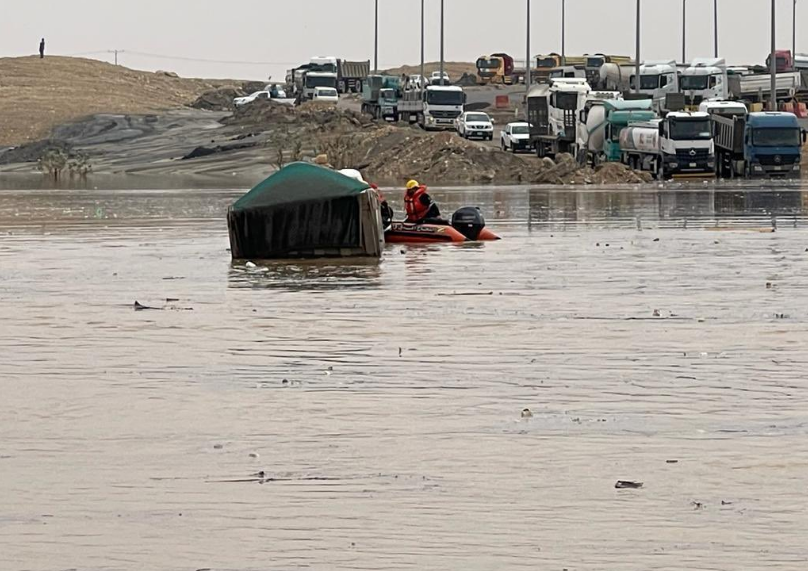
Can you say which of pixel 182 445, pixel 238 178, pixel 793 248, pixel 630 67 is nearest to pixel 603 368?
pixel 182 445

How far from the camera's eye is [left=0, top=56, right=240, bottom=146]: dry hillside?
108500 mm

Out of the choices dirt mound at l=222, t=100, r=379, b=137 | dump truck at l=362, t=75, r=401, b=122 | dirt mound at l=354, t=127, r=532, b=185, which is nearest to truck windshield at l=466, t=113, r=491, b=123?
dirt mound at l=222, t=100, r=379, b=137

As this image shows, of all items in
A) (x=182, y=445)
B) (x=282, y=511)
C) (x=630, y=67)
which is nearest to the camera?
(x=282, y=511)

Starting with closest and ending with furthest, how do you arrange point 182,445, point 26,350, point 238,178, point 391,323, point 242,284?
point 182,445
point 26,350
point 391,323
point 242,284
point 238,178

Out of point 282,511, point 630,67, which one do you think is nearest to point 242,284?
point 282,511

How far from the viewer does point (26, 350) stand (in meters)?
16.3

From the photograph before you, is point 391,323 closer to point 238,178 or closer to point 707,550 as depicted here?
point 707,550

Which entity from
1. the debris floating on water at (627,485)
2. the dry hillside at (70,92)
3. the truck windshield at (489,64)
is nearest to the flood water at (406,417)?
the debris floating on water at (627,485)

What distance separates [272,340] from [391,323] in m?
1.79

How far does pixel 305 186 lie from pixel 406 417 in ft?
48.0

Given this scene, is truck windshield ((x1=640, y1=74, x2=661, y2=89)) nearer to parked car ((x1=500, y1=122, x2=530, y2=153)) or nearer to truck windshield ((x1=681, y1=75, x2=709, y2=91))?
truck windshield ((x1=681, y1=75, x2=709, y2=91))

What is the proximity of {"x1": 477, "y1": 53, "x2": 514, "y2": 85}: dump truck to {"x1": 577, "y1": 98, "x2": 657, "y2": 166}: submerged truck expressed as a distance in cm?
6308

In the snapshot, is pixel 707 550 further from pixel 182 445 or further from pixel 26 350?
pixel 26 350

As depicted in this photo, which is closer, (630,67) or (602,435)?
(602,435)
